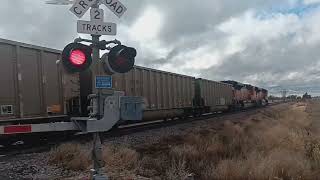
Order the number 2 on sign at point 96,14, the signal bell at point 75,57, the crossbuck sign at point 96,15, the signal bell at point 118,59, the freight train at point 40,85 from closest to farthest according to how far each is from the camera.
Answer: the signal bell at point 75,57
the signal bell at point 118,59
the crossbuck sign at point 96,15
the number 2 on sign at point 96,14
the freight train at point 40,85

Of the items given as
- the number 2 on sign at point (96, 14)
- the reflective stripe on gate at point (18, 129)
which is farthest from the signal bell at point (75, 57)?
the reflective stripe on gate at point (18, 129)

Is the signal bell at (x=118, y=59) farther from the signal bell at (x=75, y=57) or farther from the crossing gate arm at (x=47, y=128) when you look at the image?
the crossing gate arm at (x=47, y=128)

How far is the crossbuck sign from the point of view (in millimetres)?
5520

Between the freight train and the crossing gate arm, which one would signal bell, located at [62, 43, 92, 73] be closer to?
the crossing gate arm

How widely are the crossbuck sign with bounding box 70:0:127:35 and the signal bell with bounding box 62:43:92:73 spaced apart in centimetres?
40

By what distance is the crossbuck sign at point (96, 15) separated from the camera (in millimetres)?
5520

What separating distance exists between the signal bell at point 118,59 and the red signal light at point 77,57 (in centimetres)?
34

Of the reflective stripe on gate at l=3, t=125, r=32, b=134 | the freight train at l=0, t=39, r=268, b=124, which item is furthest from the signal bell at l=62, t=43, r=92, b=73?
the freight train at l=0, t=39, r=268, b=124

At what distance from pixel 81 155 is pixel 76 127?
4.36 meters

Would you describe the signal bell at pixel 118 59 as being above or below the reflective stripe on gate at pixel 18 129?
above

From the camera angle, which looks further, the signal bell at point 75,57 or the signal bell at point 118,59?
the signal bell at point 118,59

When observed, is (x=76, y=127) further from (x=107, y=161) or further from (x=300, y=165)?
(x=300, y=165)

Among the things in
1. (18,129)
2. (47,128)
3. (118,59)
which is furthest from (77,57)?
(18,129)

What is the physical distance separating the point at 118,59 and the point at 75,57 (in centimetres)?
53
